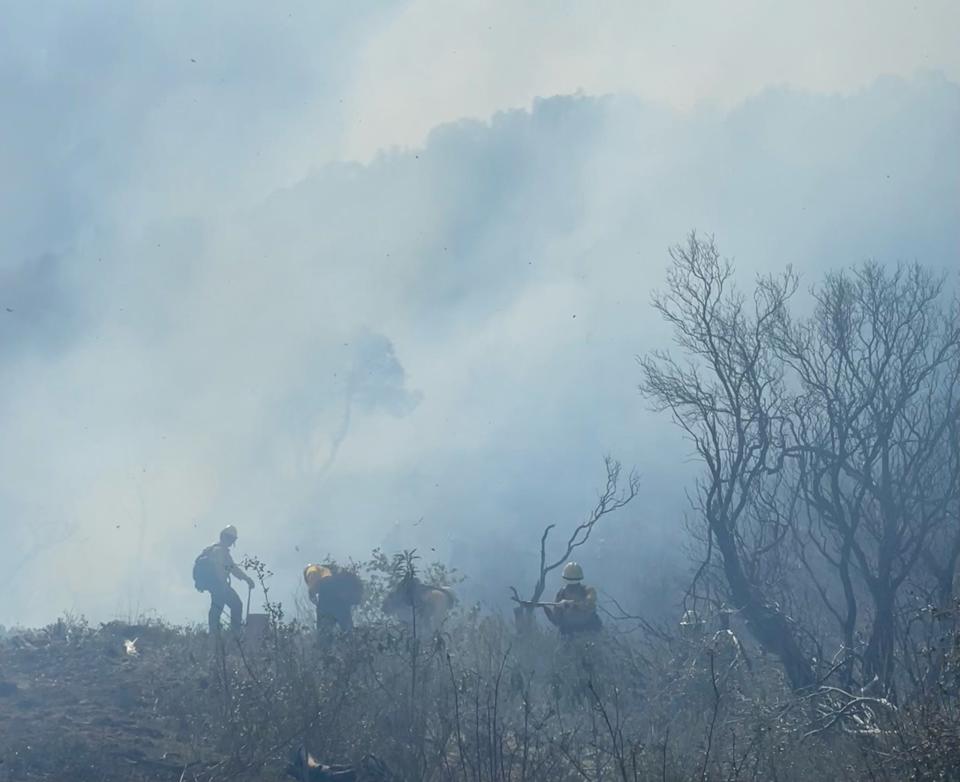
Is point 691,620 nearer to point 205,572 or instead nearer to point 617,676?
point 617,676

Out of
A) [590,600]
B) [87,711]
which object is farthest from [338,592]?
[87,711]

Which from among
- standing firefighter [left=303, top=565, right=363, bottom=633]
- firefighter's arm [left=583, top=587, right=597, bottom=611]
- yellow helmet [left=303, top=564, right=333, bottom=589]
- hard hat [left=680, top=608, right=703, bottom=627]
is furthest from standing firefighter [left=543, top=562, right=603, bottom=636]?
yellow helmet [left=303, top=564, right=333, bottom=589]

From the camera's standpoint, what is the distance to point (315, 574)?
528 inches

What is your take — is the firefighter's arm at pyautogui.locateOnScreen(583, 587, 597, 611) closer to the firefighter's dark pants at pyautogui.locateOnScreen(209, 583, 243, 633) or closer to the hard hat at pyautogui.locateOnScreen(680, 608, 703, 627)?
the hard hat at pyautogui.locateOnScreen(680, 608, 703, 627)

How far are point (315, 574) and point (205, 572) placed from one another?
226 cm

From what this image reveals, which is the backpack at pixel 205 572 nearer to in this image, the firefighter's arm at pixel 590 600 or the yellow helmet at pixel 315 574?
the yellow helmet at pixel 315 574

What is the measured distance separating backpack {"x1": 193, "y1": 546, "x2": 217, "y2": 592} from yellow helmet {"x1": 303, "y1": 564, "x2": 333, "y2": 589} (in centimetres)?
201

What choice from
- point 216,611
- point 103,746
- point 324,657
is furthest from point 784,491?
point 103,746

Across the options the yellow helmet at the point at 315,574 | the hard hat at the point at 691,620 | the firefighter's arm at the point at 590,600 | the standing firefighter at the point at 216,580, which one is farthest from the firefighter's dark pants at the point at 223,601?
the hard hat at the point at 691,620

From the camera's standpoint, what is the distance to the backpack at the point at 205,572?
14.7 meters

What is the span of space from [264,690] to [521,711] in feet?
9.04

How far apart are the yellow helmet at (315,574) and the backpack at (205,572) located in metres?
2.01

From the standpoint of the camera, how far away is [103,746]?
27.6ft

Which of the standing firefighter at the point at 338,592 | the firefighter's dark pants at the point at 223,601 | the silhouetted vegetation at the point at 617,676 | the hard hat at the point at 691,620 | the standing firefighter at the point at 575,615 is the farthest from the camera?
the firefighter's dark pants at the point at 223,601
